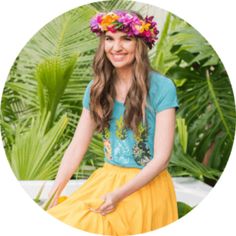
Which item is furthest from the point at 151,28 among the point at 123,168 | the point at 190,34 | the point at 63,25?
the point at 123,168

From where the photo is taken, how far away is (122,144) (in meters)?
2.93

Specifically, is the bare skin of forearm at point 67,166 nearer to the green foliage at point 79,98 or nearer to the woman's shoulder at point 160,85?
the green foliage at point 79,98

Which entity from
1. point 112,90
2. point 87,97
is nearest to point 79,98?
point 87,97

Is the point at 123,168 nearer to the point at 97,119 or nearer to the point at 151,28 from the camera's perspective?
the point at 97,119

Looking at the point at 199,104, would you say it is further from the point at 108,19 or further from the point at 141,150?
the point at 108,19

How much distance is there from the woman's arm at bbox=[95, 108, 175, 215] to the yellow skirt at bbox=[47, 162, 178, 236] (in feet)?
0.06

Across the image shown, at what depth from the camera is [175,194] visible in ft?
9.82

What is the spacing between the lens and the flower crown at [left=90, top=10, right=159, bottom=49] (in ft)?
9.48

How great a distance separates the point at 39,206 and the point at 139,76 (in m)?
0.65

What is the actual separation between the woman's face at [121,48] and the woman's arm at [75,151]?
0.24 m

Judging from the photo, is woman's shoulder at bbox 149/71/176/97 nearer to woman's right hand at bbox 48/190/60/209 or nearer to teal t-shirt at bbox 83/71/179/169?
teal t-shirt at bbox 83/71/179/169

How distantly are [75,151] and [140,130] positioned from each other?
282 mm

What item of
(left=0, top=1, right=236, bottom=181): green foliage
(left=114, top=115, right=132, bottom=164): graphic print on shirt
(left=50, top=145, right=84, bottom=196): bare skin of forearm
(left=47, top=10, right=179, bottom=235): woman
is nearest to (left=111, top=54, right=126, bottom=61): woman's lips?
(left=47, top=10, right=179, bottom=235): woman

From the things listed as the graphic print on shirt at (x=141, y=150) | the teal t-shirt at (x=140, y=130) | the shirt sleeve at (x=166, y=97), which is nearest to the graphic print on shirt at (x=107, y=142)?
the teal t-shirt at (x=140, y=130)
